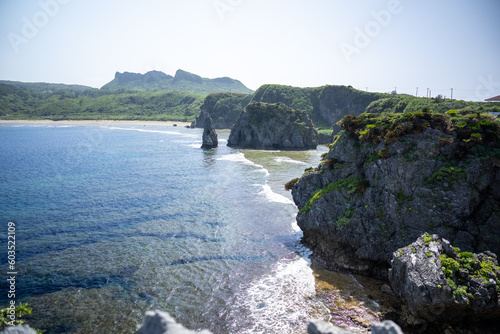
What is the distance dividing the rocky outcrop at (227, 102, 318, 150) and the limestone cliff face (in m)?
72.3

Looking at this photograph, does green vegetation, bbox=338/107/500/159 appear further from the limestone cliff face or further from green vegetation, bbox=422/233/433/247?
green vegetation, bbox=422/233/433/247

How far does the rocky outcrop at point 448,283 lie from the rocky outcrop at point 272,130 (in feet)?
271

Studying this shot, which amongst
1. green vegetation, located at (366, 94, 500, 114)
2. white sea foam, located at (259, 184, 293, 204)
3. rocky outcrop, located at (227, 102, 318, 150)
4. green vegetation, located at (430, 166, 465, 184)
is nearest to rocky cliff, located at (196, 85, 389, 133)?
green vegetation, located at (366, 94, 500, 114)

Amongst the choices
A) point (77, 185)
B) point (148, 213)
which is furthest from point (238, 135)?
point (148, 213)

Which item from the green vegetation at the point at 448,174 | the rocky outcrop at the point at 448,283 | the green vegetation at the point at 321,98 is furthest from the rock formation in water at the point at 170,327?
the green vegetation at the point at 321,98

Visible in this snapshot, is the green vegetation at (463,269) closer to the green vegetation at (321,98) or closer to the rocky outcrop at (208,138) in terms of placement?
the rocky outcrop at (208,138)

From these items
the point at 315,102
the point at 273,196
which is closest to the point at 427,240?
A: the point at 273,196

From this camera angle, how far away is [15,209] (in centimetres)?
3312

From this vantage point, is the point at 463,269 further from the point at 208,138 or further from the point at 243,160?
the point at 208,138

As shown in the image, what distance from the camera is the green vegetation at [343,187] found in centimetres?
2261

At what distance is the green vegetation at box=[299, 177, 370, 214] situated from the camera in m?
22.6

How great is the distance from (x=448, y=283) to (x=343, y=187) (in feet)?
35.9

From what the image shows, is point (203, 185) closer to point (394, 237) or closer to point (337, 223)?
point (337, 223)

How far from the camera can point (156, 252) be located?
80.7 ft
